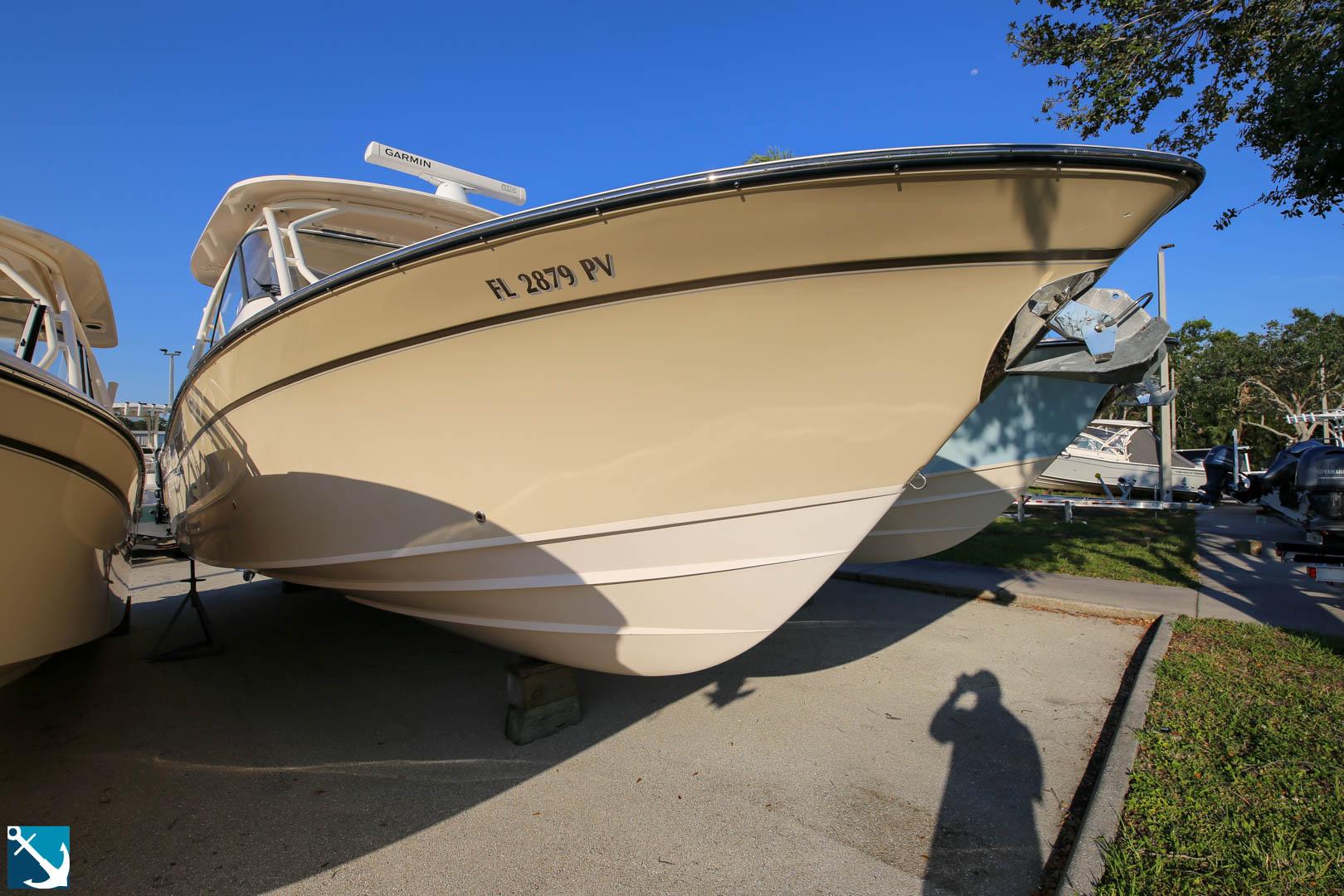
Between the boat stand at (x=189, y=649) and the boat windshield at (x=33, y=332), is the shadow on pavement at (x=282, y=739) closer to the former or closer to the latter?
the boat stand at (x=189, y=649)

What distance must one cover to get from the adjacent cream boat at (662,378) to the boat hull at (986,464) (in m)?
3.24

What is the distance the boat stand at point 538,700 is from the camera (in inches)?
133

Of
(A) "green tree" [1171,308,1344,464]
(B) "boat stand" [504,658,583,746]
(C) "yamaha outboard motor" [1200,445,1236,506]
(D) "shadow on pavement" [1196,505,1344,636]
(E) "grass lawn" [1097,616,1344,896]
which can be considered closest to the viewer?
(E) "grass lawn" [1097,616,1344,896]

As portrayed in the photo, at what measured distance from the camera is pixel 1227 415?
3047 cm

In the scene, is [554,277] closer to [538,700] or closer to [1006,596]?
[538,700]

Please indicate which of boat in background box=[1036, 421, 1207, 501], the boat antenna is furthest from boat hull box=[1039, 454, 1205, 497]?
the boat antenna

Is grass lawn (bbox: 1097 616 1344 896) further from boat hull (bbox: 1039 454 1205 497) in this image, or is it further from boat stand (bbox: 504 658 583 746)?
boat hull (bbox: 1039 454 1205 497)

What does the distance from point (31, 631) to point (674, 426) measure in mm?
2612

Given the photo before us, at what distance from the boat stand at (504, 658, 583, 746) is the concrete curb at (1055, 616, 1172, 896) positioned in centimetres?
232

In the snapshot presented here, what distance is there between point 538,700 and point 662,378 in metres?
2.02

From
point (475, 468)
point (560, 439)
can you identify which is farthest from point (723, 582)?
point (475, 468)

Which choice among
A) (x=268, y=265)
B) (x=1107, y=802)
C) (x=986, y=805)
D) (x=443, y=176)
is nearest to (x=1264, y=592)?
(x=1107, y=802)

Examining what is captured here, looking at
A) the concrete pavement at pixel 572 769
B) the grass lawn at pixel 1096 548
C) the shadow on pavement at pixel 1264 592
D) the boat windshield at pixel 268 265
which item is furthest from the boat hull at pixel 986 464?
the boat windshield at pixel 268 265

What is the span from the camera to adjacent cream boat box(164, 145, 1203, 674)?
2.16m
